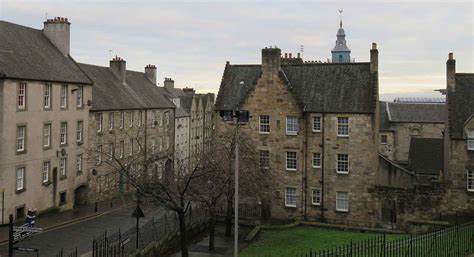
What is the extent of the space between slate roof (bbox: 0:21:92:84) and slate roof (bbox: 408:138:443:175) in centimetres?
3303

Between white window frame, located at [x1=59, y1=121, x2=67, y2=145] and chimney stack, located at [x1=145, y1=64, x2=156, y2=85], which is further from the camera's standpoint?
chimney stack, located at [x1=145, y1=64, x2=156, y2=85]

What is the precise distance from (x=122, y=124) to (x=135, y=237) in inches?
859

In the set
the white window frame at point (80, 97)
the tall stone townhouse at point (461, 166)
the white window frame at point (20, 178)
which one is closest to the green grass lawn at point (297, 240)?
A: the tall stone townhouse at point (461, 166)

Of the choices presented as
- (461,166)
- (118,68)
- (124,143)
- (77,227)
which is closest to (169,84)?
(118,68)

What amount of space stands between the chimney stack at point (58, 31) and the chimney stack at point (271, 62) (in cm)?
1750

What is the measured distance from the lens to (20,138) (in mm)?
32344

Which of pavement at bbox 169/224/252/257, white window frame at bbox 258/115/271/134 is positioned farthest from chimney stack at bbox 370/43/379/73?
pavement at bbox 169/224/252/257

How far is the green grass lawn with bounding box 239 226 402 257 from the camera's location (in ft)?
81.0

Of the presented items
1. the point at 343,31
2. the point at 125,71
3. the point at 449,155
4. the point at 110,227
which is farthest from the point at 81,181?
the point at 343,31

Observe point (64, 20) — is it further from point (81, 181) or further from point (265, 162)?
point (265, 162)

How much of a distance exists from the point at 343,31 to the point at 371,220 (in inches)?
2421

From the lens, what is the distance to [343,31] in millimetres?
90312

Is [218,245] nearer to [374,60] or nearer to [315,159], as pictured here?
[315,159]

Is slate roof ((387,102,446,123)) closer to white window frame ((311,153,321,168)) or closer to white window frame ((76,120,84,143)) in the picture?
white window frame ((311,153,321,168))
